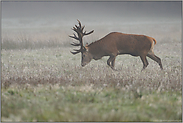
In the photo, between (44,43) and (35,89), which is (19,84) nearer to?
(35,89)

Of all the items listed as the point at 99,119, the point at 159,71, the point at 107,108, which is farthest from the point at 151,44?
the point at 99,119

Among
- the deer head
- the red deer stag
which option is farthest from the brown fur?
the deer head

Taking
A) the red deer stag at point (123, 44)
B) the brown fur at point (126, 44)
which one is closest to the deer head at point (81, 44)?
the red deer stag at point (123, 44)

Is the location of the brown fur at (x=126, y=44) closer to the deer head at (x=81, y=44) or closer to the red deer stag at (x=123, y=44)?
the red deer stag at (x=123, y=44)

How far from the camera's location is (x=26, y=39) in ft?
57.9

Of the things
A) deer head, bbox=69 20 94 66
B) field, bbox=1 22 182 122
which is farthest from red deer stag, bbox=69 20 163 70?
field, bbox=1 22 182 122

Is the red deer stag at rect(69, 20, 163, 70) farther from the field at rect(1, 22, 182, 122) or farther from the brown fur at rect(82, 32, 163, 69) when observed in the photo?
the field at rect(1, 22, 182, 122)

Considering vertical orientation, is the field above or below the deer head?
below

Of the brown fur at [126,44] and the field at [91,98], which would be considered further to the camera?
the brown fur at [126,44]

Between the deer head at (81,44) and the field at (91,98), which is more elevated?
the deer head at (81,44)

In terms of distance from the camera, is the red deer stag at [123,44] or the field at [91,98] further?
the red deer stag at [123,44]

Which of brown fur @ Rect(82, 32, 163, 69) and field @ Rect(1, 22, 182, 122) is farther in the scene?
brown fur @ Rect(82, 32, 163, 69)

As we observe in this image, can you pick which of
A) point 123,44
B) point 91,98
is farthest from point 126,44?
point 91,98

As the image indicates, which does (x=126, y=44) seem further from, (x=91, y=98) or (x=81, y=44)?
(x=91, y=98)
